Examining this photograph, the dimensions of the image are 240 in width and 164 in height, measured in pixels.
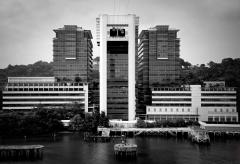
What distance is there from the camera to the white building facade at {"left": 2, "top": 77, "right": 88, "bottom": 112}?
576 feet

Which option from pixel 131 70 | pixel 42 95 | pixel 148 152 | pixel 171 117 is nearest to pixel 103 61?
pixel 131 70

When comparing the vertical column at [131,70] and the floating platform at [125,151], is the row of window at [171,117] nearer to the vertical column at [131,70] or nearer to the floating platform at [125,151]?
the vertical column at [131,70]

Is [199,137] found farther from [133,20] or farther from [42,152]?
[133,20]

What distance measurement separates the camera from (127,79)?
16800cm

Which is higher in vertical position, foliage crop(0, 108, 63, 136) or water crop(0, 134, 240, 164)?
foliage crop(0, 108, 63, 136)

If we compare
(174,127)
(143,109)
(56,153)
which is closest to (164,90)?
(143,109)

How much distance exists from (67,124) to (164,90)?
46730 mm

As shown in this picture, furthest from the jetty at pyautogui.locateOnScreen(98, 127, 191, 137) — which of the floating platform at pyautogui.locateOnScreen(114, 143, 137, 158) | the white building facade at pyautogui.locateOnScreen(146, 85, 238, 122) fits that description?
the floating platform at pyautogui.locateOnScreen(114, 143, 137, 158)

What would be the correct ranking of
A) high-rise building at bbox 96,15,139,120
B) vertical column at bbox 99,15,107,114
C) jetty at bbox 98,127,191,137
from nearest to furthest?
jetty at bbox 98,127,191,137 → vertical column at bbox 99,15,107,114 → high-rise building at bbox 96,15,139,120

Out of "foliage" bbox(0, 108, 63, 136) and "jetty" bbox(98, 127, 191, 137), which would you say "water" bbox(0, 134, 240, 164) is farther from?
"jetty" bbox(98, 127, 191, 137)

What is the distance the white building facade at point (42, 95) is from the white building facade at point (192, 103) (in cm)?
3224

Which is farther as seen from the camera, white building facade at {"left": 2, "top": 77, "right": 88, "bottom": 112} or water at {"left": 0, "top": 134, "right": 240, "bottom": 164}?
white building facade at {"left": 2, "top": 77, "right": 88, "bottom": 112}

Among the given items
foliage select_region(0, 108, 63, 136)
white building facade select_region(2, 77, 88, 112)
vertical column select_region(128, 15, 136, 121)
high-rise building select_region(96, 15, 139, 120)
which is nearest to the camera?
foliage select_region(0, 108, 63, 136)

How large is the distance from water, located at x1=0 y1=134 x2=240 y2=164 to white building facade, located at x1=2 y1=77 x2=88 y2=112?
47.5 metres
